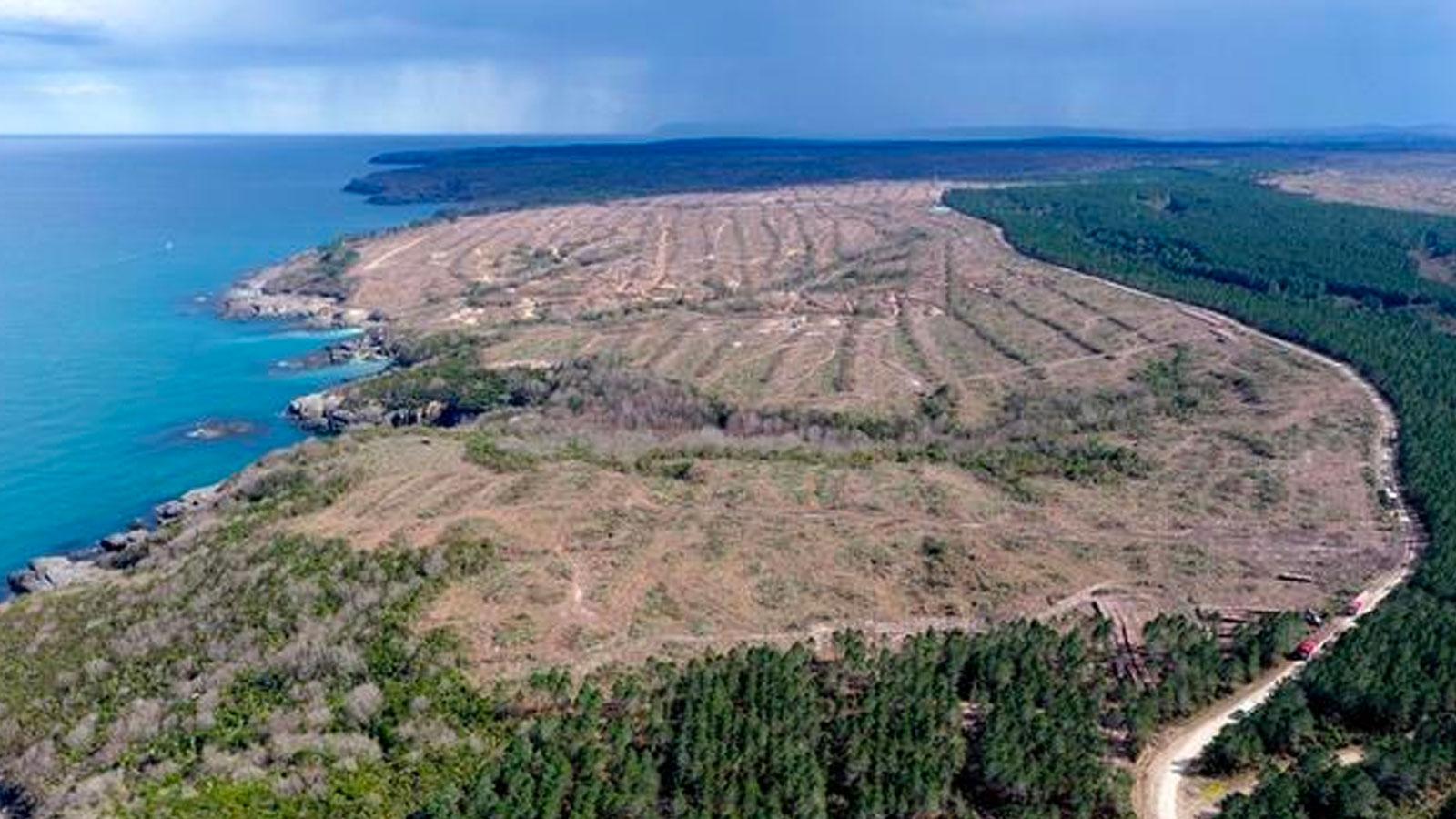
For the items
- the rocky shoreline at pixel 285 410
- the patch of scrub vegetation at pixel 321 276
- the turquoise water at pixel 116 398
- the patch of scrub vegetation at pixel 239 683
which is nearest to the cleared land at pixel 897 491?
the patch of scrub vegetation at pixel 239 683

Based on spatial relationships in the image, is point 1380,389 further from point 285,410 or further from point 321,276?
point 321,276

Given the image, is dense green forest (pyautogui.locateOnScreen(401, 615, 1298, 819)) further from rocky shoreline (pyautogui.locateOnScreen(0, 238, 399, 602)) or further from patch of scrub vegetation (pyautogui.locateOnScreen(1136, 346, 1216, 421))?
patch of scrub vegetation (pyautogui.locateOnScreen(1136, 346, 1216, 421))

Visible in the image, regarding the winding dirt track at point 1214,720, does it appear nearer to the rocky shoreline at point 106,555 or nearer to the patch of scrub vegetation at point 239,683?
the patch of scrub vegetation at point 239,683

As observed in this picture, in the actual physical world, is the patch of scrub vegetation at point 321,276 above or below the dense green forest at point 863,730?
above

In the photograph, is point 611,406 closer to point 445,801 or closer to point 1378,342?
point 445,801

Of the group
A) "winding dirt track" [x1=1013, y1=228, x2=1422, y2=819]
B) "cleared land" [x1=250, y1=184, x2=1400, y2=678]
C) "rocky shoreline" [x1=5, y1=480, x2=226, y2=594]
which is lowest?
"rocky shoreline" [x1=5, y1=480, x2=226, y2=594]

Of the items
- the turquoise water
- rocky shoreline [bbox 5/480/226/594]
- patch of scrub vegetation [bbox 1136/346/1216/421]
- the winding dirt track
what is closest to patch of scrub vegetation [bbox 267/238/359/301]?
the turquoise water

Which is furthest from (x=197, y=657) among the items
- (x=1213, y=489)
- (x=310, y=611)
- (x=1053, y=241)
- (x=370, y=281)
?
(x=1053, y=241)
